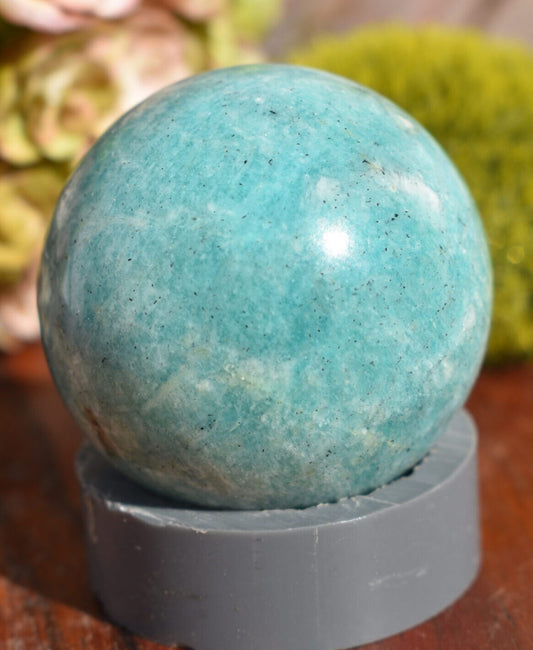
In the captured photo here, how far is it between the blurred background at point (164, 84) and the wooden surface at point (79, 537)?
26 cm

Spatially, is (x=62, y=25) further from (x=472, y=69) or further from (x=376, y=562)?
(x=376, y=562)

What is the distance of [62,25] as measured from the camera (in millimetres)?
1946

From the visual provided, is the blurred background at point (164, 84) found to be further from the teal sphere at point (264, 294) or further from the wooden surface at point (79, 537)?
the teal sphere at point (264, 294)

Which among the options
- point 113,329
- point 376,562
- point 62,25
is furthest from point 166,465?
point 62,25

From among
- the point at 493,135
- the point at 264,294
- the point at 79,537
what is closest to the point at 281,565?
the point at 264,294

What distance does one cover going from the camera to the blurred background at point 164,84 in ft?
6.70

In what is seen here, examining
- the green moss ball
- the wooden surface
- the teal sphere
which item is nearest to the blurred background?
the green moss ball

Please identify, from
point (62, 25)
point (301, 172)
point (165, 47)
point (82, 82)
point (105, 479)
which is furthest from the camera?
point (165, 47)

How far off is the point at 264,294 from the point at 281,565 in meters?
0.36

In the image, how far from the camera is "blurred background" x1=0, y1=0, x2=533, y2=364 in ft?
6.70

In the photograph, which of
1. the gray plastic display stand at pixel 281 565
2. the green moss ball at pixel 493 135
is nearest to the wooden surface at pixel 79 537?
Answer: the gray plastic display stand at pixel 281 565

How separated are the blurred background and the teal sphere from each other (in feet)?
3.09

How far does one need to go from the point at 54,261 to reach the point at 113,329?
16cm

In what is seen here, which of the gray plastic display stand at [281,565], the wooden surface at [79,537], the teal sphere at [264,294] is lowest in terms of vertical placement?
the wooden surface at [79,537]
